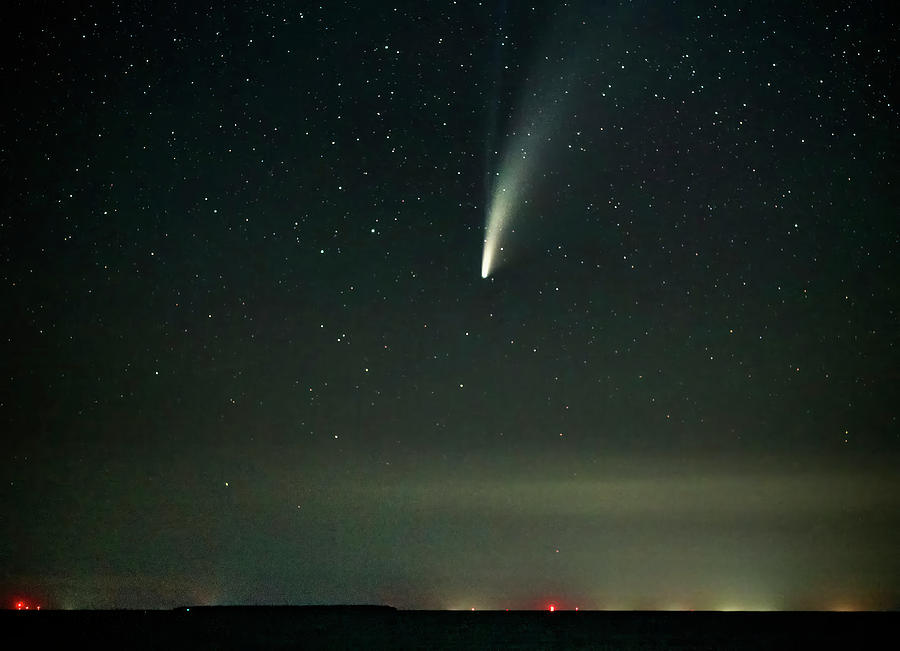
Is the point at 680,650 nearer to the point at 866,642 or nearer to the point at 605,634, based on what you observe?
the point at 866,642

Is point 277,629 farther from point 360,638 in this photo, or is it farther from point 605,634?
point 605,634

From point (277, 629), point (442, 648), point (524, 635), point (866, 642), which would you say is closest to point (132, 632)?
point (277, 629)

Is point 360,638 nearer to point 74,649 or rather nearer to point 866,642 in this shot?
point 74,649

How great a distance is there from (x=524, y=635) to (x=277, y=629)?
9.96m

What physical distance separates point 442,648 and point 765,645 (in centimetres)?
967

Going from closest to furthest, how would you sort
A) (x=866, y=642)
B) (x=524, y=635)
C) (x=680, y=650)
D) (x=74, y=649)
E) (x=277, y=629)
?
(x=74, y=649)
(x=680, y=650)
(x=866, y=642)
(x=277, y=629)
(x=524, y=635)

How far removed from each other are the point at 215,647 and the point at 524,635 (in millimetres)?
17056

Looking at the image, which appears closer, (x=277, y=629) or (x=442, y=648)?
(x=442, y=648)

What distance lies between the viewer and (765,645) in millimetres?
26766

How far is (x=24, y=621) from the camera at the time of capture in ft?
103

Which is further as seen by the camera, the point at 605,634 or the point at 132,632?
the point at 605,634

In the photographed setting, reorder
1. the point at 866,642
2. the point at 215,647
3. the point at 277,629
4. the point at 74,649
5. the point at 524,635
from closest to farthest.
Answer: the point at 74,649, the point at 215,647, the point at 866,642, the point at 277,629, the point at 524,635

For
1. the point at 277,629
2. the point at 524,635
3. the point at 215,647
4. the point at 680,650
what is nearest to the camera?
the point at 215,647

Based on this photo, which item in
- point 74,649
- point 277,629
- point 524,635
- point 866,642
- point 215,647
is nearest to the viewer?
point 74,649
